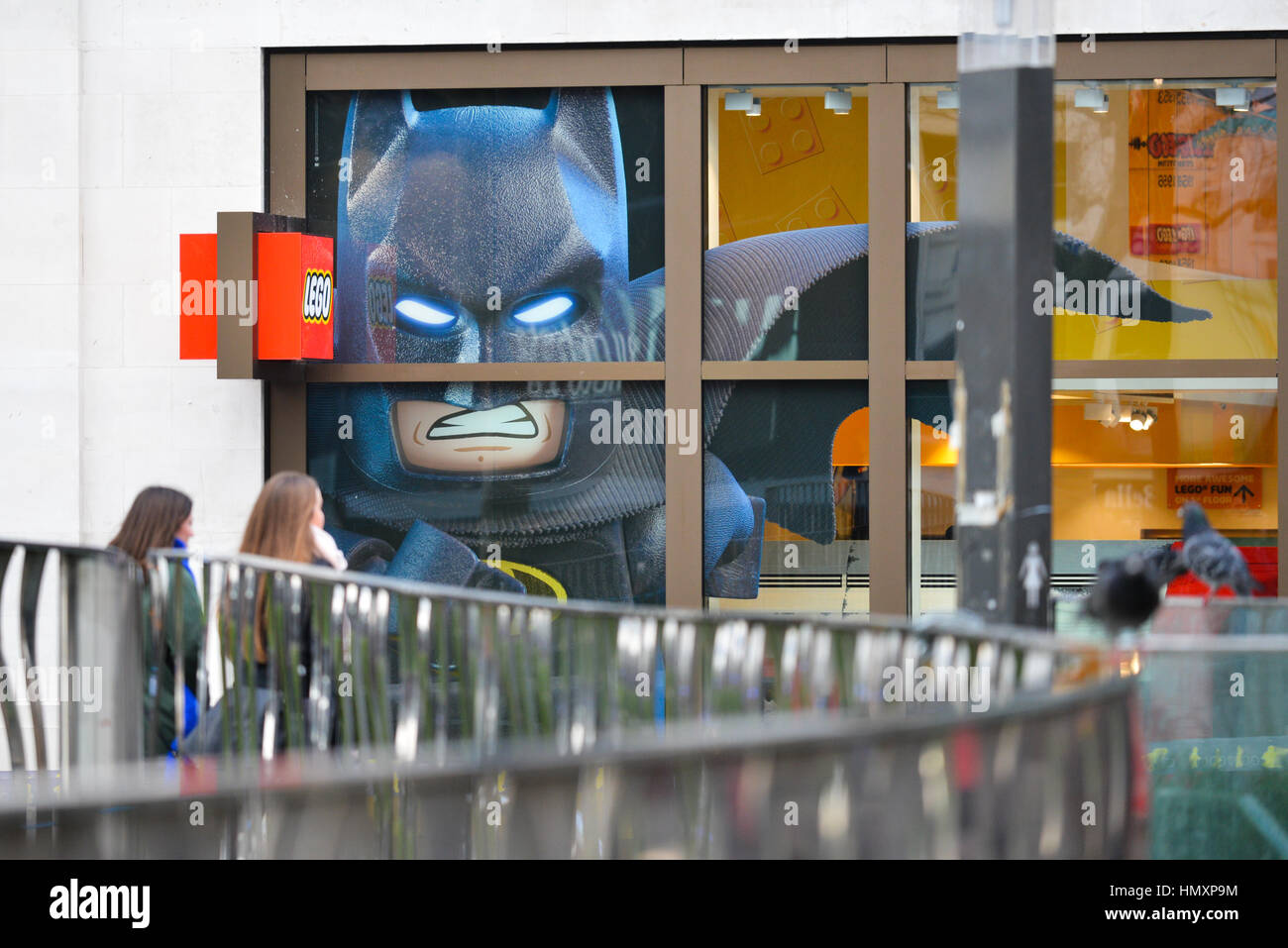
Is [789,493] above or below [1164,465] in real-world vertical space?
below

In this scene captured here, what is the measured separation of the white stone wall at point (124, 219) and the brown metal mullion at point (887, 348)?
105 inches

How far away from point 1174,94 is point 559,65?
12.8 ft

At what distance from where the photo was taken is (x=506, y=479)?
868cm

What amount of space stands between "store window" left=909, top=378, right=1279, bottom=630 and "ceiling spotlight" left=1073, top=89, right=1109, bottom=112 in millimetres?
1745

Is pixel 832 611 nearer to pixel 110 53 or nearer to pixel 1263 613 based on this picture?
pixel 1263 613

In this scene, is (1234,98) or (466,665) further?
(1234,98)

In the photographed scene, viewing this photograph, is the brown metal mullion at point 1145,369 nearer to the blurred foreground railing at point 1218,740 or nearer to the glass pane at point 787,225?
the glass pane at point 787,225

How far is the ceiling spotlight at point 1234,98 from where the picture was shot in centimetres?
842

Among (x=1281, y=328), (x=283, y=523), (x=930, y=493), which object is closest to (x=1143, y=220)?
(x=1281, y=328)

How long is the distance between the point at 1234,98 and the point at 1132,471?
2.42 meters

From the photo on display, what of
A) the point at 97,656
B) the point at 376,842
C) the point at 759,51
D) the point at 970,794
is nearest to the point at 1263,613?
the point at 970,794

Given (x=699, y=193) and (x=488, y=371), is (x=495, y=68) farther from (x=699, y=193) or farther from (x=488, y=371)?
Answer: (x=488, y=371)

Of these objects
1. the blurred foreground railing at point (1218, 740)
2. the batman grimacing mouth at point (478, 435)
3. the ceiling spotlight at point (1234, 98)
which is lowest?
the blurred foreground railing at point (1218, 740)

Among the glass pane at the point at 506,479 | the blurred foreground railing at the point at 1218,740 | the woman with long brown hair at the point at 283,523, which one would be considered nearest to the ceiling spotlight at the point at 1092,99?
the glass pane at the point at 506,479
